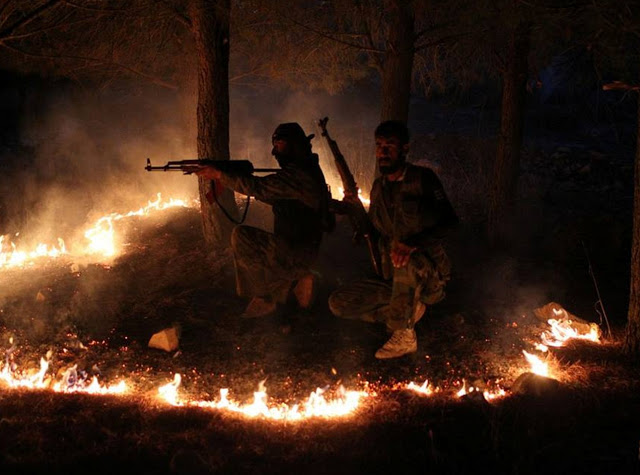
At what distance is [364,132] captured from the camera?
1789 cm

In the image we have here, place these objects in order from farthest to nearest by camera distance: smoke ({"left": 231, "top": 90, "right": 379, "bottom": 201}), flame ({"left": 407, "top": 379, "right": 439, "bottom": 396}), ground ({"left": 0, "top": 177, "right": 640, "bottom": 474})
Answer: smoke ({"left": 231, "top": 90, "right": 379, "bottom": 201}) → flame ({"left": 407, "top": 379, "right": 439, "bottom": 396}) → ground ({"left": 0, "top": 177, "right": 640, "bottom": 474})

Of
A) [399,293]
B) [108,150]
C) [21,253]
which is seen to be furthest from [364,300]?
[108,150]

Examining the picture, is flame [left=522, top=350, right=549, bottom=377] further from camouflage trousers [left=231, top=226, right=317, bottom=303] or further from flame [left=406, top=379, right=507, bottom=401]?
camouflage trousers [left=231, top=226, right=317, bottom=303]

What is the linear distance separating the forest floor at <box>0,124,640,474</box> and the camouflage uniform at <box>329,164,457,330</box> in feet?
1.26

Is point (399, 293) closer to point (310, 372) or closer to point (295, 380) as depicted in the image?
point (310, 372)

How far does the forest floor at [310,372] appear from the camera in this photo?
3213mm

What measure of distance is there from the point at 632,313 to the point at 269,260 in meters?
3.25

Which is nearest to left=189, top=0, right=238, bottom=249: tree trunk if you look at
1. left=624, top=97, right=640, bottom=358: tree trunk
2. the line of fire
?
the line of fire

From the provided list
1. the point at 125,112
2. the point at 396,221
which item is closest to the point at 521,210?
the point at 396,221

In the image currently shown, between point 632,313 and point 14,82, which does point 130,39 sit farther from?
point 632,313

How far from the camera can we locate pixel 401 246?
416 centimetres

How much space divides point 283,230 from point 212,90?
2985 millimetres

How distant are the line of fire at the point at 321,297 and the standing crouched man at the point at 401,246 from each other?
19mm

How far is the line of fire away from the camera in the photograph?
3.39m
